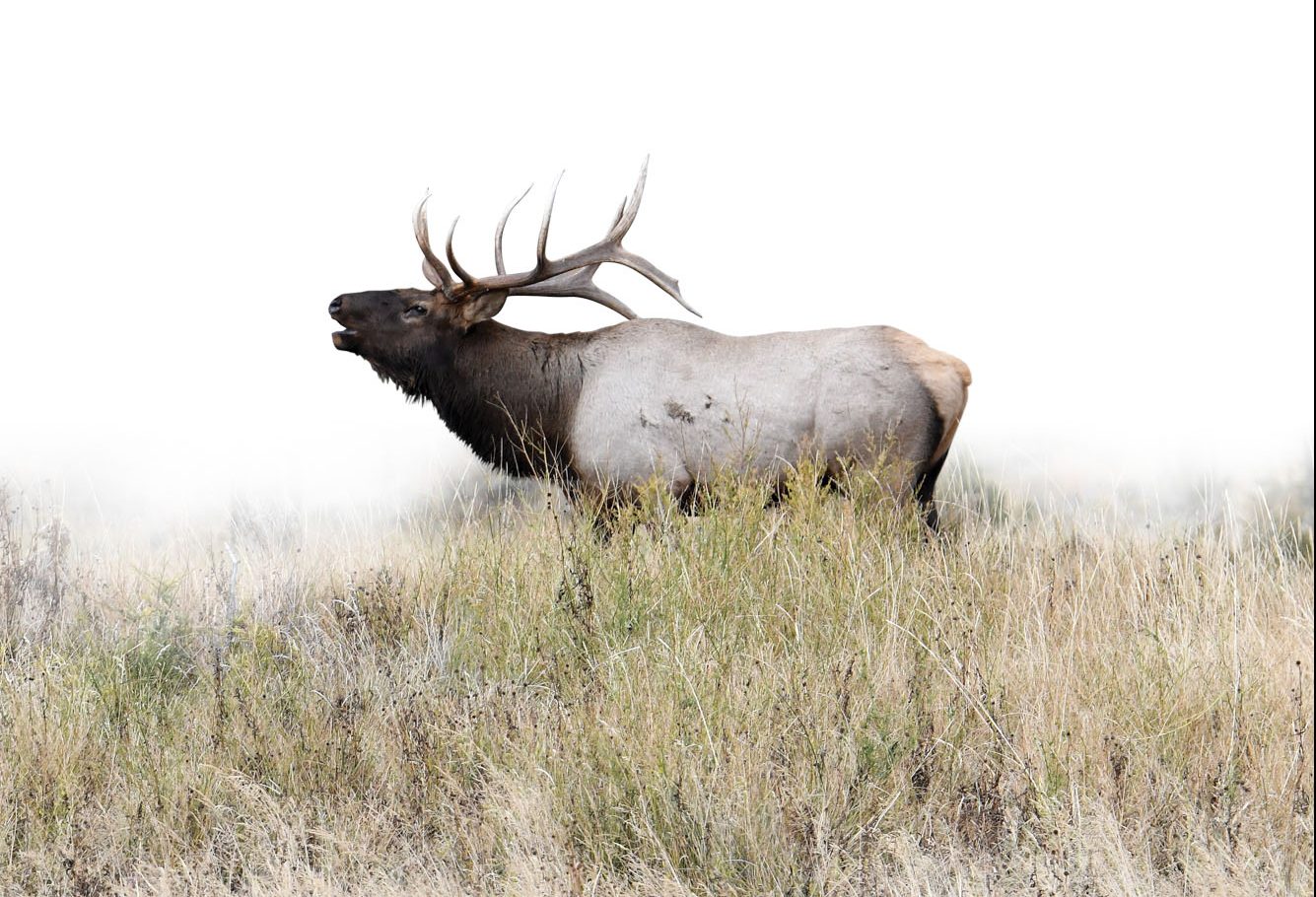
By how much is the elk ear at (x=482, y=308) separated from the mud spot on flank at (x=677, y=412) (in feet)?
4.39

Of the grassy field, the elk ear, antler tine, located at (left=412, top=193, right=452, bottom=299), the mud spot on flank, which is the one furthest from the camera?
the elk ear

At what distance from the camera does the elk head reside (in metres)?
7.25

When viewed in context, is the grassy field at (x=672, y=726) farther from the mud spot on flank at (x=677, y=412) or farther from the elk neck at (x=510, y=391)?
the elk neck at (x=510, y=391)

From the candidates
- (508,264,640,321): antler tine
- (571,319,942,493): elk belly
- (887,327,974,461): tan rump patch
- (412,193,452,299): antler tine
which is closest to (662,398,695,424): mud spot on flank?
(571,319,942,493): elk belly

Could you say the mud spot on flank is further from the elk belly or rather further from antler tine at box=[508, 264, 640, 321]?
antler tine at box=[508, 264, 640, 321]

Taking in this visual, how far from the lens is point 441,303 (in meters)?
7.36

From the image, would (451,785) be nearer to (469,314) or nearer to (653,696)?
(653,696)

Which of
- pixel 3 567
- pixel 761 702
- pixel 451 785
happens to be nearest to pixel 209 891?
pixel 451 785

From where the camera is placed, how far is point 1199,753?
3809mm

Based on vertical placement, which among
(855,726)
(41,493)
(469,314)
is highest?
(469,314)

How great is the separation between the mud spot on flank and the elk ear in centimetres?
134

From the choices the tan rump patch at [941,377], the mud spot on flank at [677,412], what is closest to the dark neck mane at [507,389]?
the mud spot on flank at [677,412]

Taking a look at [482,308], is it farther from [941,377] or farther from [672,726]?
[672,726]

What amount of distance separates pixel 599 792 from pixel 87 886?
4.80 feet
